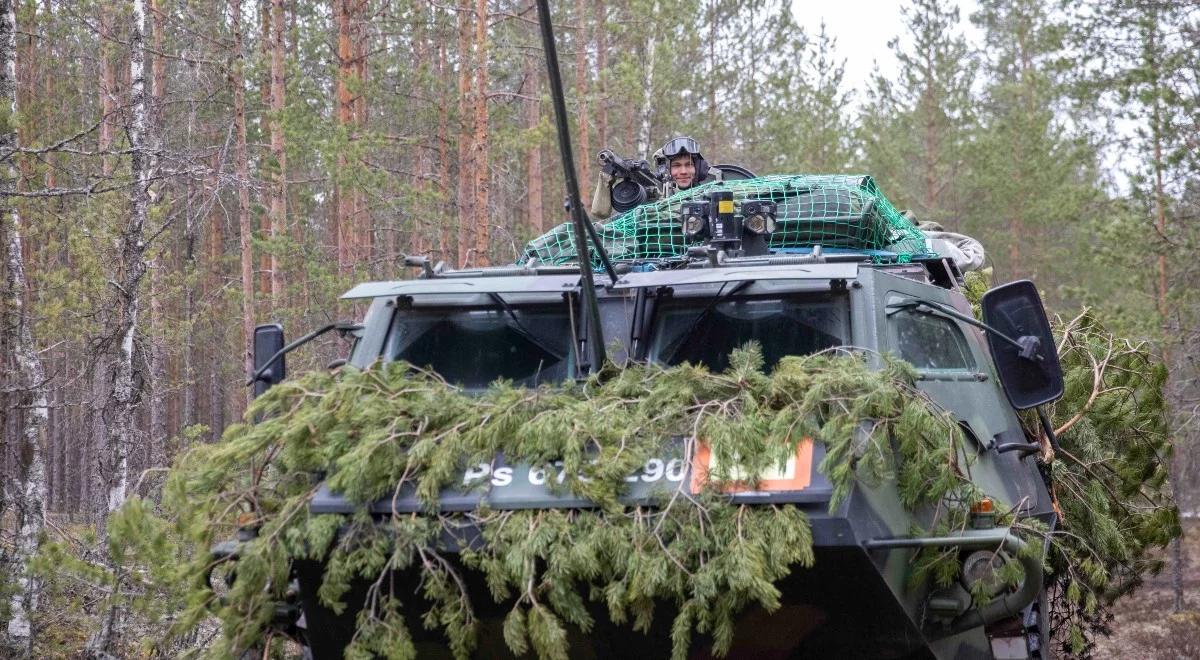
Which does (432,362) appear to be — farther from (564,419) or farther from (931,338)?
(931,338)

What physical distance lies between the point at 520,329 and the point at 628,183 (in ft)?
8.05

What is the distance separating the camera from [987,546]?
14.8ft

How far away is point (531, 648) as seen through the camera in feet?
15.3

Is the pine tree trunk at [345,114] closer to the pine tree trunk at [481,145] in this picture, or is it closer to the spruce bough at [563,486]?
the pine tree trunk at [481,145]

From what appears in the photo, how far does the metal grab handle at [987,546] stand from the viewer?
4316 mm

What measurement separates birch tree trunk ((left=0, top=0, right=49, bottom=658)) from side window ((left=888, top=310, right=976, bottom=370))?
567cm

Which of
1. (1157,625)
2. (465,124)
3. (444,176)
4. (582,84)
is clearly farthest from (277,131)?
(1157,625)

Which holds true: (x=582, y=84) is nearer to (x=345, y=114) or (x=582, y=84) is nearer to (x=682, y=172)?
(x=345, y=114)

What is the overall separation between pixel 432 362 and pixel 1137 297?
52.2 feet

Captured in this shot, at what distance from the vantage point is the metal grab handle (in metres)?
4.32

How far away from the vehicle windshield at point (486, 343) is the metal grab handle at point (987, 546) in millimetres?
1840

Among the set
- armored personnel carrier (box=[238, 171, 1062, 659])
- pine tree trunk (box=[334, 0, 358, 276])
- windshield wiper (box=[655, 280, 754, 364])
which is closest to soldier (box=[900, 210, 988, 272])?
armored personnel carrier (box=[238, 171, 1062, 659])

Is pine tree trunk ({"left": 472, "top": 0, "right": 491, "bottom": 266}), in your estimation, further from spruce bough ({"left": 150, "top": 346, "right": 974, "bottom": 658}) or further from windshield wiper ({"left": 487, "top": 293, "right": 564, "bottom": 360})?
spruce bough ({"left": 150, "top": 346, "right": 974, "bottom": 658})

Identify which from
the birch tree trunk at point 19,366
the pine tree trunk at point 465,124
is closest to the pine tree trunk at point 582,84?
the pine tree trunk at point 465,124
